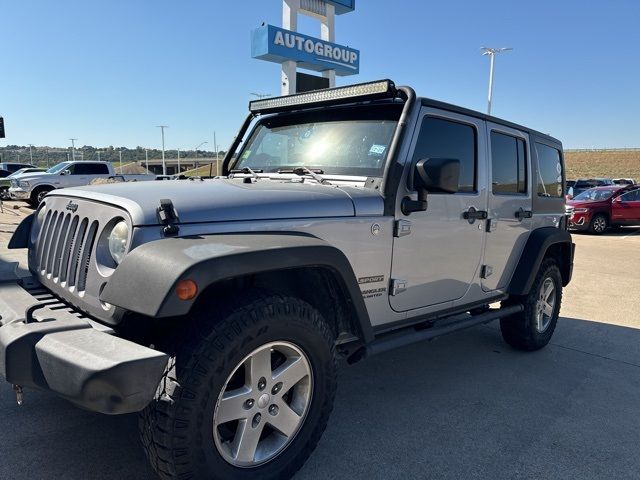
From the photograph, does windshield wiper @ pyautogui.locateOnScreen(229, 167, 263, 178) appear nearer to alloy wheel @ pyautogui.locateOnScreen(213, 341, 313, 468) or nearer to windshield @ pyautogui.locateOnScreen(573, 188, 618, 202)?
alloy wheel @ pyautogui.locateOnScreen(213, 341, 313, 468)

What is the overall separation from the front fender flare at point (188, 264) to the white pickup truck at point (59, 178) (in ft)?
53.5

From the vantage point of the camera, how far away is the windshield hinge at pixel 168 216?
7.28ft

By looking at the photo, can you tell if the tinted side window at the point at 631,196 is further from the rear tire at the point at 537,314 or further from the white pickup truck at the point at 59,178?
the white pickup truck at the point at 59,178

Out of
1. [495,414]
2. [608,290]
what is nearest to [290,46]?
[608,290]

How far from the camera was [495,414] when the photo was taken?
11.3ft

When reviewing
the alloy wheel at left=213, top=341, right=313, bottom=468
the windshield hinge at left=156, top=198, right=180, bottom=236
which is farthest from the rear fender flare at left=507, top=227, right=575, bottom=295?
the windshield hinge at left=156, top=198, right=180, bottom=236

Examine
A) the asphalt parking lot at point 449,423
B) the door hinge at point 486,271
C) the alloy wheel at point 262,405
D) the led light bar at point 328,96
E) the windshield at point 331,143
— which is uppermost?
the led light bar at point 328,96

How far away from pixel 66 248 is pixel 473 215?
2691 millimetres

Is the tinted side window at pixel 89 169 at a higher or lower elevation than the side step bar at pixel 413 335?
higher

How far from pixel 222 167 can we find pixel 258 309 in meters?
2.32

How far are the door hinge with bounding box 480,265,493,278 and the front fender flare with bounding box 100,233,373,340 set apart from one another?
6.66 feet

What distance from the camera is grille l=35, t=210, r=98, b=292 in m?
2.44

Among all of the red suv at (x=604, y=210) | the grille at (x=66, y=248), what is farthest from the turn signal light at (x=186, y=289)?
the red suv at (x=604, y=210)

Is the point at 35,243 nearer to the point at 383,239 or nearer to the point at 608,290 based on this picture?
the point at 383,239
